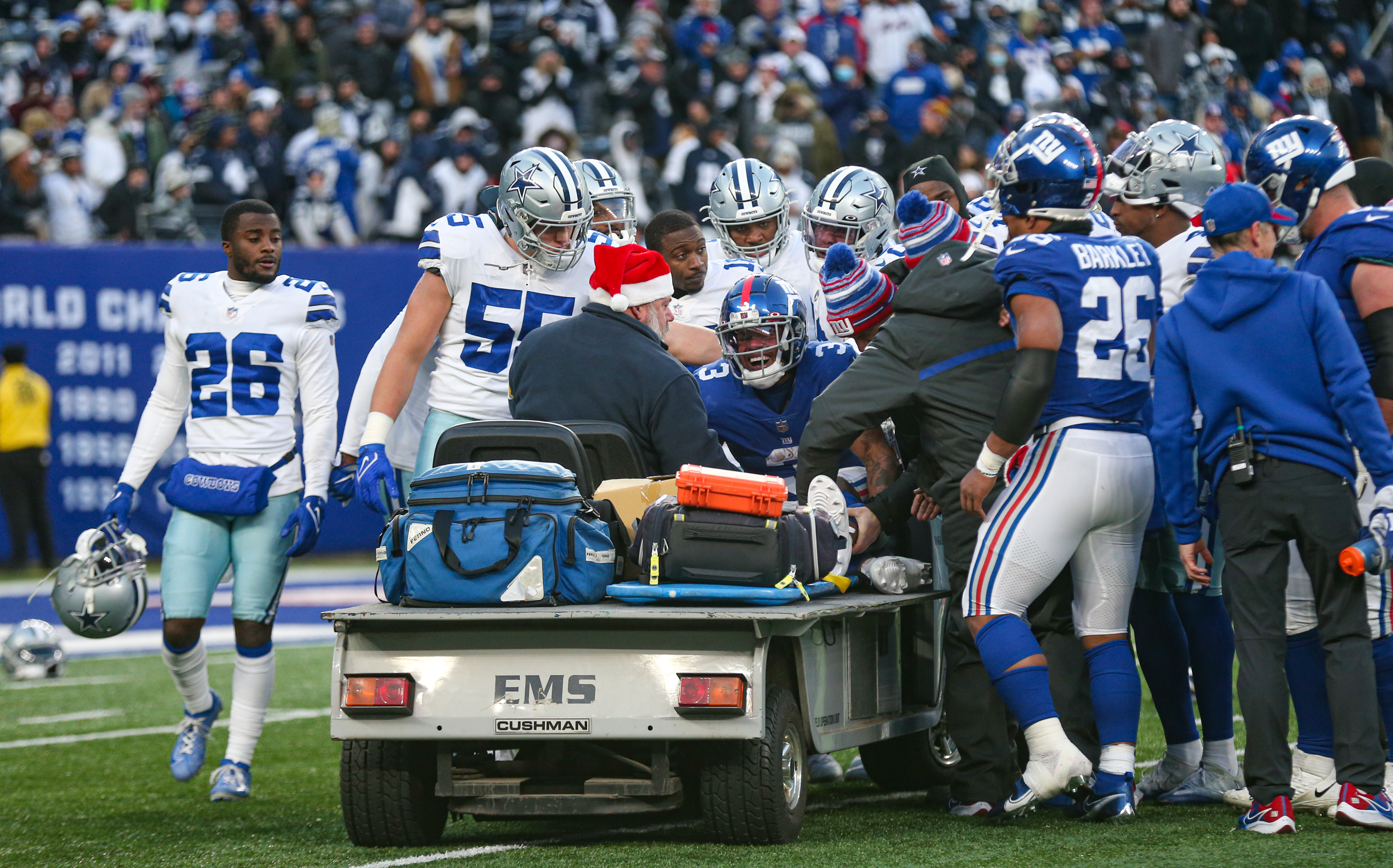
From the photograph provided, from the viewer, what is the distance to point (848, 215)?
7344mm

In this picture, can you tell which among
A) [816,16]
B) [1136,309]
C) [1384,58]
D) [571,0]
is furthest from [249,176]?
[1136,309]

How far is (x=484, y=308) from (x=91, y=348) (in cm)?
1036

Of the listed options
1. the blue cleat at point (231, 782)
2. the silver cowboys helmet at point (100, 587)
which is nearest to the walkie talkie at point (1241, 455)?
the blue cleat at point (231, 782)

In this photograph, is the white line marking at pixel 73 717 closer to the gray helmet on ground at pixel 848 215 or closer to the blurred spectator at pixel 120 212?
the gray helmet on ground at pixel 848 215

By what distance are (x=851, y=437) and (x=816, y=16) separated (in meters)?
14.4

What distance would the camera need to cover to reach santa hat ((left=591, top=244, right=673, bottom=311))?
5645 millimetres

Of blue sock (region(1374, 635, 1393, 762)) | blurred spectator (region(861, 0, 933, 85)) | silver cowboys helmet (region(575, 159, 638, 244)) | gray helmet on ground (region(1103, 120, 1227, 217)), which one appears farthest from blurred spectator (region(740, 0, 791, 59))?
blue sock (region(1374, 635, 1393, 762))

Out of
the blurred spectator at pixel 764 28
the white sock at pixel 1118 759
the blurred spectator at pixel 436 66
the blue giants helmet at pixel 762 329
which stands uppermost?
the blurred spectator at pixel 764 28

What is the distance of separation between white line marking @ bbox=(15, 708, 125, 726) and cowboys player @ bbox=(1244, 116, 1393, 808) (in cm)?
633

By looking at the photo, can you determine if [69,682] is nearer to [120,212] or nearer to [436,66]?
[120,212]

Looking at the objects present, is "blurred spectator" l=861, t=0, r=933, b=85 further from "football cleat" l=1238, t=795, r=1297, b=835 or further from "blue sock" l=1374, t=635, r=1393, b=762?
"football cleat" l=1238, t=795, r=1297, b=835

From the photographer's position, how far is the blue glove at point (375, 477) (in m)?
5.91

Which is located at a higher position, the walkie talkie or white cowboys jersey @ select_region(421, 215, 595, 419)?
white cowboys jersey @ select_region(421, 215, 595, 419)

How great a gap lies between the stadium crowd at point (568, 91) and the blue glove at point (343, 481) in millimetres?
9434
